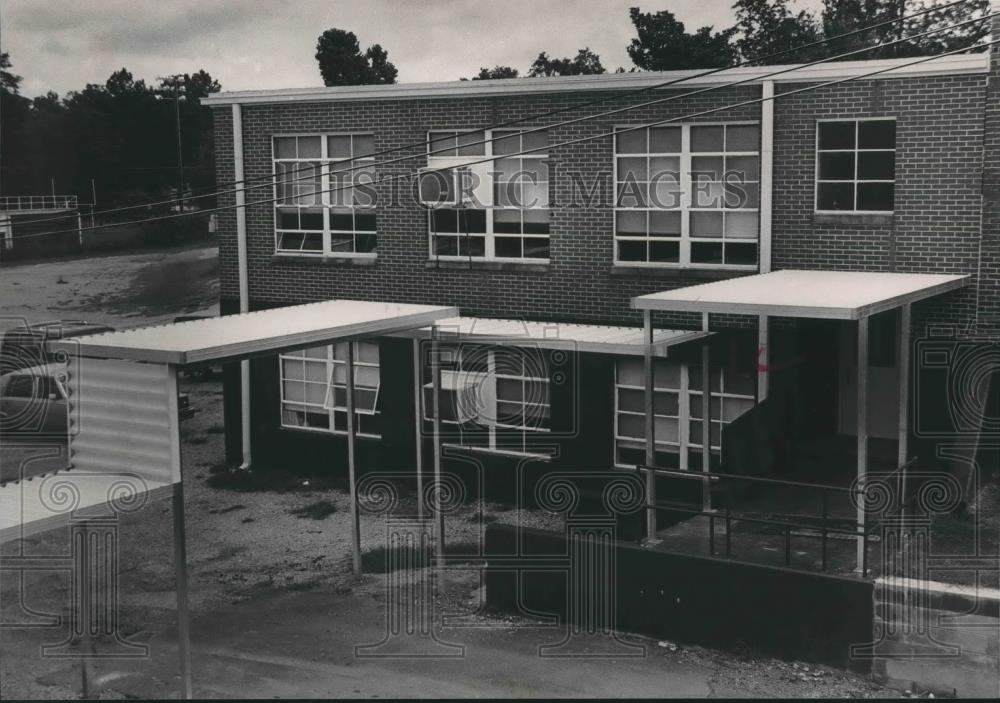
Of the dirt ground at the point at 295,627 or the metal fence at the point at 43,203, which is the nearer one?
the dirt ground at the point at 295,627

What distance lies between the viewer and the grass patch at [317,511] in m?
17.5

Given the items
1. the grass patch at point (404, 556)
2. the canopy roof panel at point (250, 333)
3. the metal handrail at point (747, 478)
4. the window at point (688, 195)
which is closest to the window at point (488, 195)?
the window at point (688, 195)

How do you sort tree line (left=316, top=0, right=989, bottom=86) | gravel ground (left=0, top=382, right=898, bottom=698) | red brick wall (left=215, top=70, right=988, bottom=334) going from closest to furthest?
gravel ground (left=0, top=382, right=898, bottom=698) < red brick wall (left=215, top=70, right=988, bottom=334) < tree line (left=316, top=0, right=989, bottom=86)

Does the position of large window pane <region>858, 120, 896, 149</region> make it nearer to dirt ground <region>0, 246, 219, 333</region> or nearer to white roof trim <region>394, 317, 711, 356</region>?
white roof trim <region>394, 317, 711, 356</region>

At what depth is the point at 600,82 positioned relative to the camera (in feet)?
55.2

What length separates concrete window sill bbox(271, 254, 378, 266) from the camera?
19.5m

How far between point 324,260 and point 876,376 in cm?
927

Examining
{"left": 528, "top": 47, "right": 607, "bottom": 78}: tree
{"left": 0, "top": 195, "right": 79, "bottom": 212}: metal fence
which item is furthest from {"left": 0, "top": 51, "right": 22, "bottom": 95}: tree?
{"left": 528, "top": 47, "right": 607, "bottom": 78}: tree

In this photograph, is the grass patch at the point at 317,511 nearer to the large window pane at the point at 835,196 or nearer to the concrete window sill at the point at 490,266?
the concrete window sill at the point at 490,266

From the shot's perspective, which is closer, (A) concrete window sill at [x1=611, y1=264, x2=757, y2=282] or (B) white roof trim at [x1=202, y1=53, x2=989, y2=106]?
(B) white roof trim at [x1=202, y1=53, x2=989, y2=106]

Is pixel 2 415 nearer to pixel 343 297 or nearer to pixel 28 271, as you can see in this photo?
pixel 343 297

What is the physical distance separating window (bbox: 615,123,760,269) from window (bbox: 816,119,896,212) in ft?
3.02

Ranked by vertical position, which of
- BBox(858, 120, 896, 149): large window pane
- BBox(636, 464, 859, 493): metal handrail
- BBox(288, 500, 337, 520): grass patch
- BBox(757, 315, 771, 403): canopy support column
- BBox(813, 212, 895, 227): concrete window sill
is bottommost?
BBox(288, 500, 337, 520): grass patch

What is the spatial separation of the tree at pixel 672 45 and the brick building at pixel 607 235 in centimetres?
2377
